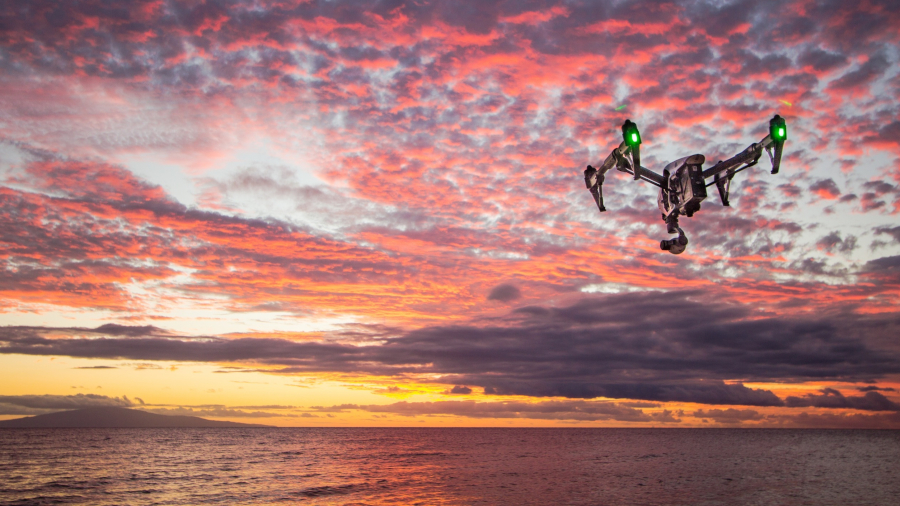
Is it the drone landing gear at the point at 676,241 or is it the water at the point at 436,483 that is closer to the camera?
the drone landing gear at the point at 676,241

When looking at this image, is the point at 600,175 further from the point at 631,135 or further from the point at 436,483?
the point at 436,483

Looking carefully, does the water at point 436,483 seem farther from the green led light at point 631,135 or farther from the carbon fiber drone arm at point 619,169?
the green led light at point 631,135

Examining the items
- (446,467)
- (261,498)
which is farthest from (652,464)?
(261,498)

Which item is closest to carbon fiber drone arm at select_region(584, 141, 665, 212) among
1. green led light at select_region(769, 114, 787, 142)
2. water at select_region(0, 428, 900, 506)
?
green led light at select_region(769, 114, 787, 142)

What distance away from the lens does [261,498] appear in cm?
4766

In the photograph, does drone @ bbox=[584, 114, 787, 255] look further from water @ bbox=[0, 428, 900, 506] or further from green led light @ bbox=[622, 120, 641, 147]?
water @ bbox=[0, 428, 900, 506]

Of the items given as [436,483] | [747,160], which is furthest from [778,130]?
[436,483]

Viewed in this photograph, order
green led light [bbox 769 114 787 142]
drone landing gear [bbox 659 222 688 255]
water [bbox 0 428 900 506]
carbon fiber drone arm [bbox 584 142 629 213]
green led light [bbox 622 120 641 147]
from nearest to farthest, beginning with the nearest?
green led light [bbox 622 120 641 147]
green led light [bbox 769 114 787 142]
carbon fiber drone arm [bbox 584 142 629 213]
drone landing gear [bbox 659 222 688 255]
water [bbox 0 428 900 506]

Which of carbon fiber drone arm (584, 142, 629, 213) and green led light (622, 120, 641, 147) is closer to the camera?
green led light (622, 120, 641, 147)

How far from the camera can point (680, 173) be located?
802 centimetres

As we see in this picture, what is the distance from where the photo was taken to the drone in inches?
285

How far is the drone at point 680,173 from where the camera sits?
7.25 m

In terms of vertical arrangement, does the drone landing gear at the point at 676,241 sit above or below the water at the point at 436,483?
above

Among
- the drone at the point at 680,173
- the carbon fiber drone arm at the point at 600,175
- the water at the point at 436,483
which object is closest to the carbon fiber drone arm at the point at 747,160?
the drone at the point at 680,173
